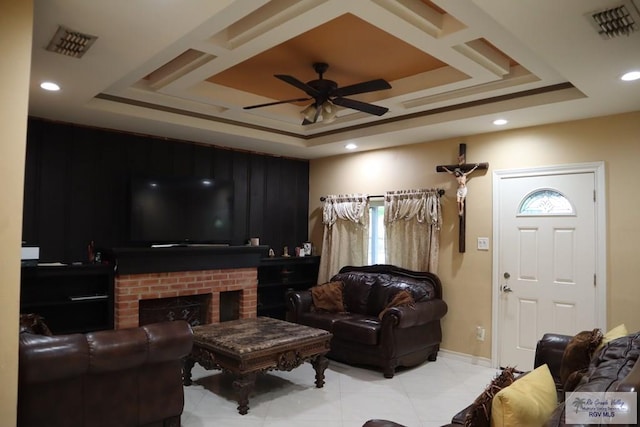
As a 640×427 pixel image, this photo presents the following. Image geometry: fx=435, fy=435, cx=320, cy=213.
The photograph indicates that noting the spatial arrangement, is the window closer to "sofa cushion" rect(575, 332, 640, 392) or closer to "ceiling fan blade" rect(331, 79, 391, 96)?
"ceiling fan blade" rect(331, 79, 391, 96)

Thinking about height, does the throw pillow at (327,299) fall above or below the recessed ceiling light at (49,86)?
below

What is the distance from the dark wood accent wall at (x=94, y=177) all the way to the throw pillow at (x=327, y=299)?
141cm

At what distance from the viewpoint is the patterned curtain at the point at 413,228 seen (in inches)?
198

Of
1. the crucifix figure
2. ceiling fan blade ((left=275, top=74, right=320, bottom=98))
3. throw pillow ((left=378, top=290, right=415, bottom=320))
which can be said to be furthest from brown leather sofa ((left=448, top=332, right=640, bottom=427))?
the crucifix figure

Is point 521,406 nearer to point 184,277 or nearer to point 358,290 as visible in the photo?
point 358,290

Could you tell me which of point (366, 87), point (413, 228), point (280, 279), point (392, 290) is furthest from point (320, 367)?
point (280, 279)

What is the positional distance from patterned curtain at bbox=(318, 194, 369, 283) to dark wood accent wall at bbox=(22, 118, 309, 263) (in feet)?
3.52

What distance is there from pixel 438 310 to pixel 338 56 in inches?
111

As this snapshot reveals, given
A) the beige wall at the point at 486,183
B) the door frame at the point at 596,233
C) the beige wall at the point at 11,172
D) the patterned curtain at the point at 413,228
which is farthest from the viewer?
the patterned curtain at the point at 413,228

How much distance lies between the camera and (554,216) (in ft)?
13.9

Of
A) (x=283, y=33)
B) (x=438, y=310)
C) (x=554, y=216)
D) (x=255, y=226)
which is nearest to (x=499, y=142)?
(x=554, y=216)

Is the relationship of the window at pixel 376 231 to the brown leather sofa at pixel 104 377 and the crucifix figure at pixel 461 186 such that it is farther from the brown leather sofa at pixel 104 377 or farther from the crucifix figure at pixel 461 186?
the brown leather sofa at pixel 104 377

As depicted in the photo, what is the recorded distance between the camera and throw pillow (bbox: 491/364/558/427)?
1437 mm

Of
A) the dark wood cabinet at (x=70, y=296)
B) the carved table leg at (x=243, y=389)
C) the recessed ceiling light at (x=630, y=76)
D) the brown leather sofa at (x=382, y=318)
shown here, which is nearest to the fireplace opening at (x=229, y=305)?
the brown leather sofa at (x=382, y=318)
